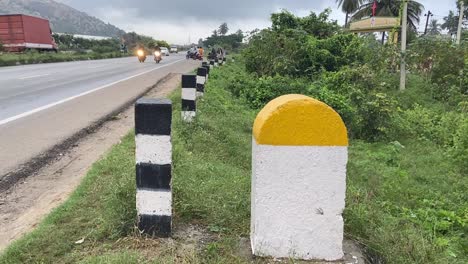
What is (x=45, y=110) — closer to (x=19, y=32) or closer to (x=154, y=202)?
(x=154, y=202)

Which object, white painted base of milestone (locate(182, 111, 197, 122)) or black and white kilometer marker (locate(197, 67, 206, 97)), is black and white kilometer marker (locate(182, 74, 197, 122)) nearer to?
white painted base of milestone (locate(182, 111, 197, 122))

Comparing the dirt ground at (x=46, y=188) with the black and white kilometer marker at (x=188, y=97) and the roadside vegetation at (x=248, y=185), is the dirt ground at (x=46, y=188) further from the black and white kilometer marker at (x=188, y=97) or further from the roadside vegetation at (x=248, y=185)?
the black and white kilometer marker at (x=188, y=97)

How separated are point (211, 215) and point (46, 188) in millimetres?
2026

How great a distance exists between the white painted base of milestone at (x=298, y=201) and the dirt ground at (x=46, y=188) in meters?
1.87

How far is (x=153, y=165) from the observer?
9.46 feet

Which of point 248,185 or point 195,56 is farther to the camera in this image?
point 195,56

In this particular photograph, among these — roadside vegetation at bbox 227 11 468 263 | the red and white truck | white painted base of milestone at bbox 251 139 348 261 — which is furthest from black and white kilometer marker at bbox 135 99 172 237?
the red and white truck

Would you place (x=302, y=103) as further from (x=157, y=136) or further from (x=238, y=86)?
(x=238, y=86)

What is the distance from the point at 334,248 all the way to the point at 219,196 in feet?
3.94

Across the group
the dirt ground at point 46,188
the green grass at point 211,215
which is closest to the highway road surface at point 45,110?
the dirt ground at point 46,188

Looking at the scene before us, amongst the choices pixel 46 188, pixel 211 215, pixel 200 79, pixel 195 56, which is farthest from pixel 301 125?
pixel 195 56

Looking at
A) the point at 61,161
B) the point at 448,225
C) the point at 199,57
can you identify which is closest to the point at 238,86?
the point at 61,161

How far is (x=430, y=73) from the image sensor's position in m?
16.5

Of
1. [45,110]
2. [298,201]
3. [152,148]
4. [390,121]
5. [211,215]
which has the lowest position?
[390,121]
